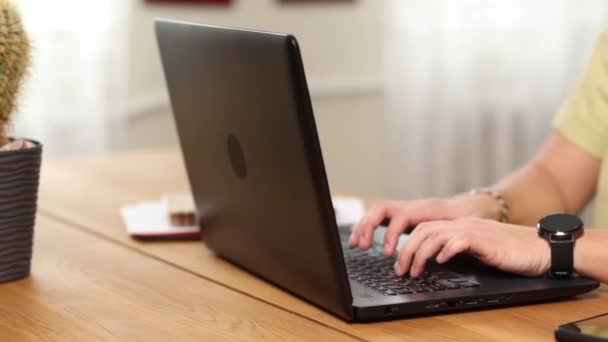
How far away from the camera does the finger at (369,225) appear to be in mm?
1493

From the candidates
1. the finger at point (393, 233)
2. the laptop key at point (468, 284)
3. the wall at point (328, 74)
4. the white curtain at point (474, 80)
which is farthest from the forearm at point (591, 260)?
the white curtain at point (474, 80)

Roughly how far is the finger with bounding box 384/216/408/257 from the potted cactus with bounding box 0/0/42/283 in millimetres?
474

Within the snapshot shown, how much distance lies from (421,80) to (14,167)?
8.81 ft

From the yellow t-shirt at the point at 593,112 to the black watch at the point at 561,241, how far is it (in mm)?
468

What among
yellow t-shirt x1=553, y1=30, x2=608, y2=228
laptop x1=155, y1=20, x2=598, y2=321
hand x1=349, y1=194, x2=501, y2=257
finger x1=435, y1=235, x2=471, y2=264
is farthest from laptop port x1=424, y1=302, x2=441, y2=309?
yellow t-shirt x1=553, y1=30, x2=608, y2=228

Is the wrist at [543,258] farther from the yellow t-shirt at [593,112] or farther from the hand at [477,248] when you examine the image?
the yellow t-shirt at [593,112]

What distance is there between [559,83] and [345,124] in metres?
0.81

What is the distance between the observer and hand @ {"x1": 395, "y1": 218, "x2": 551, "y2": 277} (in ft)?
4.32

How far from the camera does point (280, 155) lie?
1.22m

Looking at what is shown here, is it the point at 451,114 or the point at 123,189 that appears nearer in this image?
the point at 123,189

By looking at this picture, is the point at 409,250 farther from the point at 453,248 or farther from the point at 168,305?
the point at 168,305

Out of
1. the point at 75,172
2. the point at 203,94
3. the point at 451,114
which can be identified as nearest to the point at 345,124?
the point at 451,114

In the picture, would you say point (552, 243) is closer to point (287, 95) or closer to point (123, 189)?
point (287, 95)

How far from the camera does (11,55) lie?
4.52ft
